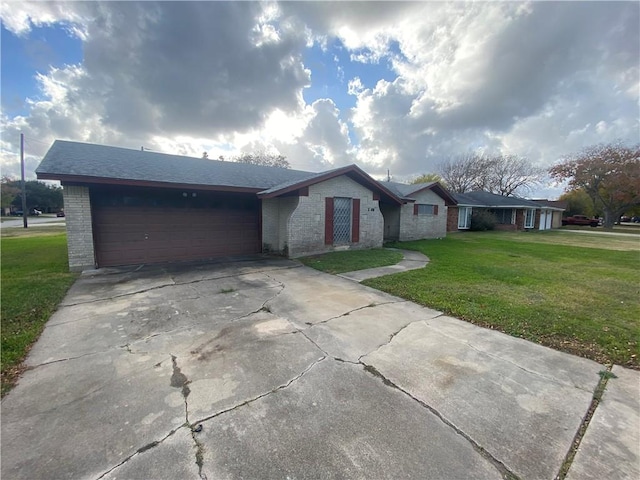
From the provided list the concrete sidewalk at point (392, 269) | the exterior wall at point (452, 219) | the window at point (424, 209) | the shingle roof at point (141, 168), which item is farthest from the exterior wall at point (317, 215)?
the exterior wall at point (452, 219)

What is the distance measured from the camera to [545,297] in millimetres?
5574

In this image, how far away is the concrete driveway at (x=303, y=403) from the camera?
6.17 feet

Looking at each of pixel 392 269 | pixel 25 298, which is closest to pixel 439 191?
pixel 392 269

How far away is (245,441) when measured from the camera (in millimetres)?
2043

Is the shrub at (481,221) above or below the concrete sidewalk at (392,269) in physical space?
above

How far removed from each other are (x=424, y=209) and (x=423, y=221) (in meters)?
0.73

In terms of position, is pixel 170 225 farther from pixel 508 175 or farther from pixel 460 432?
pixel 508 175

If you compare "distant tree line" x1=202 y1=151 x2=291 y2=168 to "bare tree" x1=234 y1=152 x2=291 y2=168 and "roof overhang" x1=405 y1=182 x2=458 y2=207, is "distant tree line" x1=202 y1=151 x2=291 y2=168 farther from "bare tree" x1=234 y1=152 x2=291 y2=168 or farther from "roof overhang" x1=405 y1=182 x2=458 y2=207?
"roof overhang" x1=405 y1=182 x2=458 y2=207

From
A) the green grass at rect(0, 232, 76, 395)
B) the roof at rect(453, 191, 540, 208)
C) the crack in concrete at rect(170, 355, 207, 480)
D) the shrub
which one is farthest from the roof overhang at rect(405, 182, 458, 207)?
the green grass at rect(0, 232, 76, 395)

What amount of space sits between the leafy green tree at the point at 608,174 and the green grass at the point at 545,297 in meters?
28.2

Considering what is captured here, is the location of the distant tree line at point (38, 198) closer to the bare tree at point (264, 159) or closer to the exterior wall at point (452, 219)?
the bare tree at point (264, 159)

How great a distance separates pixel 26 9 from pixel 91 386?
31.2 feet

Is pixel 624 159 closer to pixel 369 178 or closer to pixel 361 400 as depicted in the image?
pixel 369 178

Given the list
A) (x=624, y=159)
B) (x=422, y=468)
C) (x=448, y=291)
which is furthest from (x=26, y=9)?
(x=624, y=159)
